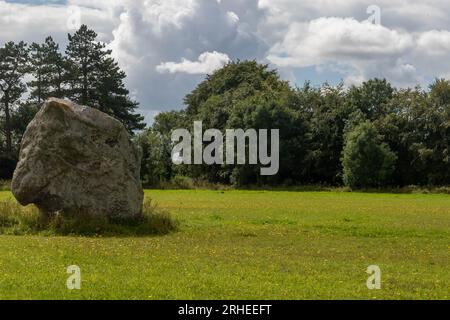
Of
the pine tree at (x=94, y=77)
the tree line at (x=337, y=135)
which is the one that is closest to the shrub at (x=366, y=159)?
the tree line at (x=337, y=135)

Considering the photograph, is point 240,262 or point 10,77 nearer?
point 240,262

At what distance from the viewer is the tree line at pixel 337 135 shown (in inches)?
2879

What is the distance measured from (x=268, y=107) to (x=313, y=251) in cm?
6086

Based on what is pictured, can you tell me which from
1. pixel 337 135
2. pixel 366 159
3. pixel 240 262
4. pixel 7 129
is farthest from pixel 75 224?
pixel 7 129

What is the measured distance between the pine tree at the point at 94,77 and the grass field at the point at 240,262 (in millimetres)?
64709

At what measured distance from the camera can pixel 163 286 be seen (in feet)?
43.8

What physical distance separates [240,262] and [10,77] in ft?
268

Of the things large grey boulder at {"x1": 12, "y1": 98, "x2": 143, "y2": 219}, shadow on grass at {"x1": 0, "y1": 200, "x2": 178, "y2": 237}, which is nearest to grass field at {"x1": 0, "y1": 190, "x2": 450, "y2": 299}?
shadow on grass at {"x1": 0, "y1": 200, "x2": 178, "y2": 237}

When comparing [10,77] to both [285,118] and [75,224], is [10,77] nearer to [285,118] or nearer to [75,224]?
[285,118]

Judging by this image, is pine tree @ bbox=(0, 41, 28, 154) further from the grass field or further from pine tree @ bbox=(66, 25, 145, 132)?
the grass field

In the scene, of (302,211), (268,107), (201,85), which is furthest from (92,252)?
(201,85)

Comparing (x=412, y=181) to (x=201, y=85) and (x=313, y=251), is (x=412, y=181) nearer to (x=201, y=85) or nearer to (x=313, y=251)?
(x=201, y=85)

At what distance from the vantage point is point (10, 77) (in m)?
91.5

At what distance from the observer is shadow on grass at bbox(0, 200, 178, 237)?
24.5 meters
